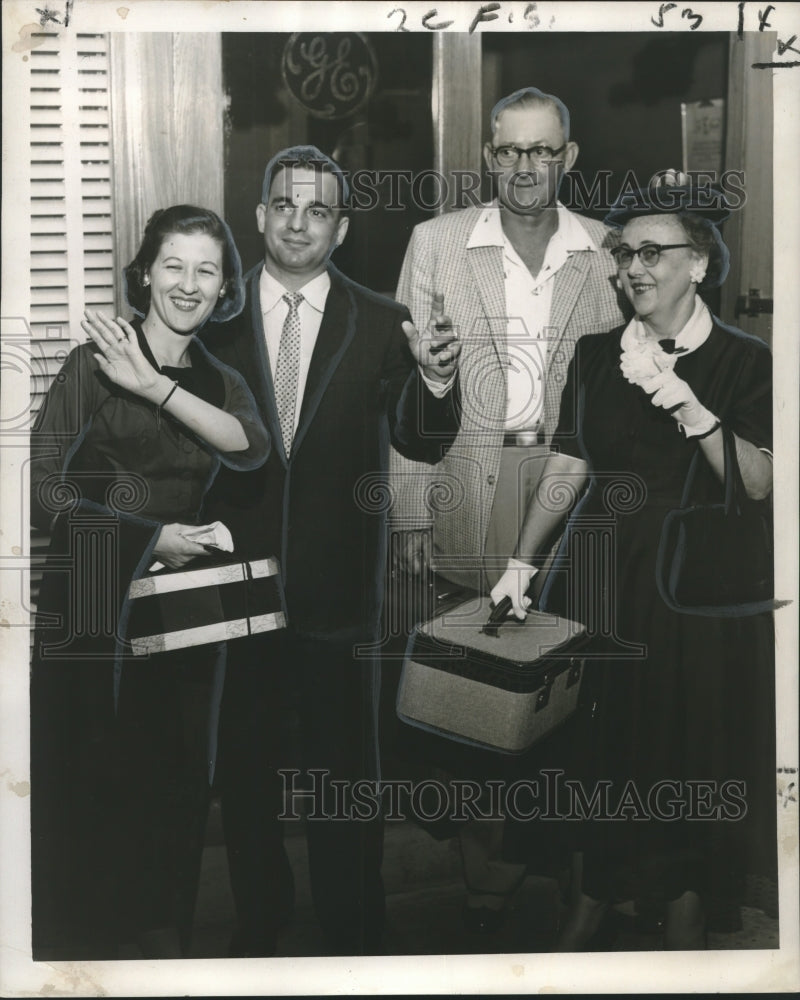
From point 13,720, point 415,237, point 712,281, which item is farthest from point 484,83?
point 13,720

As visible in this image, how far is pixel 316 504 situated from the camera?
14.8ft

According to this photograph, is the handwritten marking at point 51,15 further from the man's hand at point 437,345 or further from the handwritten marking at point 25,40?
the man's hand at point 437,345

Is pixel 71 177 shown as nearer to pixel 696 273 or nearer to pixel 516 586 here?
pixel 516 586

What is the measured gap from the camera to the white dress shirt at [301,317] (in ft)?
14.8

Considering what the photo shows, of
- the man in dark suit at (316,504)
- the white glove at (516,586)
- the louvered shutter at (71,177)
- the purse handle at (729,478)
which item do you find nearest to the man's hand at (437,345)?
the man in dark suit at (316,504)

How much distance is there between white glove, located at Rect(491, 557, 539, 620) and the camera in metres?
4.52

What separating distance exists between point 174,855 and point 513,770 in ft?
4.27

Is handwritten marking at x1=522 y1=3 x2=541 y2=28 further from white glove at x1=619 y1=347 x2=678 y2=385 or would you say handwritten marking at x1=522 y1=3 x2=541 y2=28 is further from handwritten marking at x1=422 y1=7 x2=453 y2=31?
white glove at x1=619 y1=347 x2=678 y2=385

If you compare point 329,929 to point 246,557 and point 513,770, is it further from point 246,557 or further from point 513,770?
point 246,557

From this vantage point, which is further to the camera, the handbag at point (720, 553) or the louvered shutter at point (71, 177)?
the handbag at point (720, 553)

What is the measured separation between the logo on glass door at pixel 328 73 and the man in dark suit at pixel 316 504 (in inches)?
17.9

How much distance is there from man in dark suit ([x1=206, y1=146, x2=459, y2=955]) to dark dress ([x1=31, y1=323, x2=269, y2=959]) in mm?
116

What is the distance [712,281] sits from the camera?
179 inches

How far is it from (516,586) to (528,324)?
0.98 m
